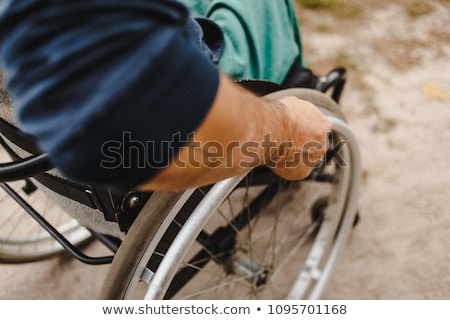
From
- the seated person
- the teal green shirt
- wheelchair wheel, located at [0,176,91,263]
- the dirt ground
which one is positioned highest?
the seated person

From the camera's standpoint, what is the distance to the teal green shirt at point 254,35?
2.91 ft

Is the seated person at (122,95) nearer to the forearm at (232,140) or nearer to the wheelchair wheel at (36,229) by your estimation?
the forearm at (232,140)

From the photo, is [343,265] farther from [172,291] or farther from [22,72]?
[22,72]

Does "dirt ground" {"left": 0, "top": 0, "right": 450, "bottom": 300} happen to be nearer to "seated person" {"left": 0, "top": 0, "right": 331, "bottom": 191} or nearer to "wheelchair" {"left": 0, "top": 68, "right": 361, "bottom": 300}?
"wheelchair" {"left": 0, "top": 68, "right": 361, "bottom": 300}

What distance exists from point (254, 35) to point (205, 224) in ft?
1.36

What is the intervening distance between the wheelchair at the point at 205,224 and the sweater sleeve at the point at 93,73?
214 mm

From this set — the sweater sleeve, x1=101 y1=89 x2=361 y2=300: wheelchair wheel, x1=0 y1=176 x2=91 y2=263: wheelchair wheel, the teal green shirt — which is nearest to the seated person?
the sweater sleeve

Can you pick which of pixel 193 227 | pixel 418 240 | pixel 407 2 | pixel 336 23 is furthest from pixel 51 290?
pixel 407 2

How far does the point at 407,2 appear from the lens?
211cm

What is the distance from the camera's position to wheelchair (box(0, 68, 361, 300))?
0.68 meters

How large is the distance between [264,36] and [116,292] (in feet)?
1.98

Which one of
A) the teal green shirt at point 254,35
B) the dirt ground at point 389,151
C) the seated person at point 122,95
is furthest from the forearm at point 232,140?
the dirt ground at point 389,151

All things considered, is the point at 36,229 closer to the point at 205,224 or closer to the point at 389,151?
the point at 205,224

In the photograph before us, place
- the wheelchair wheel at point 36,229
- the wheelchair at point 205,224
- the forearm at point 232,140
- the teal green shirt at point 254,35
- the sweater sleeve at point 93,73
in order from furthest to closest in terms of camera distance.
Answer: the wheelchair wheel at point 36,229
the teal green shirt at point 254,35
the wheelchair at point 205,224
the forearm at point 232,140
the sweater sleeve at point 93,73
